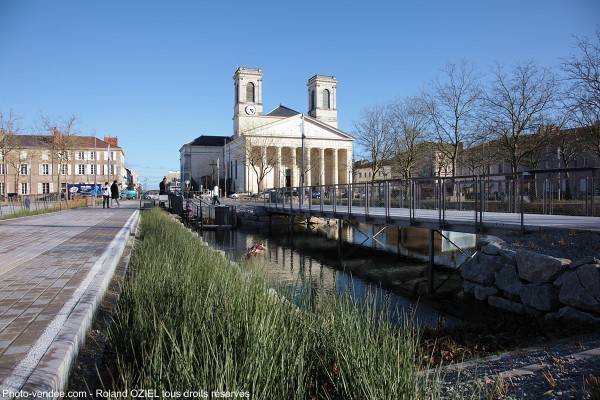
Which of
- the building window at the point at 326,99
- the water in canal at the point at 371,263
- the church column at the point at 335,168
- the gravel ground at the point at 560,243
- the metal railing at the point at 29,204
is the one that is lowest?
the water in canal at the point at 371,263

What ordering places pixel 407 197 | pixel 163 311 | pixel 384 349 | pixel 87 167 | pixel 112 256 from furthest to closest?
pixel 87 167 → pixel 407 197 → pixel 112 256 → pixel 163 311 → pixel 384 349

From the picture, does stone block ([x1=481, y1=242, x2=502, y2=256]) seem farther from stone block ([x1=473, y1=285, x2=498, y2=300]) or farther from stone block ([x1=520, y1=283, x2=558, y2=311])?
stone block ([x1=520, y1=283, x2=558, y2=311])

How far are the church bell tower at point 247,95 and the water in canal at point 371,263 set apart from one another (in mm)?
54733

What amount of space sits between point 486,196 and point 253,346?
1008 cm

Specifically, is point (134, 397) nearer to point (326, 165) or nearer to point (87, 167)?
point (326, 165)

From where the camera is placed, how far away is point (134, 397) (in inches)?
92.7

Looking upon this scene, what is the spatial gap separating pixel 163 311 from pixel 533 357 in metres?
3.54

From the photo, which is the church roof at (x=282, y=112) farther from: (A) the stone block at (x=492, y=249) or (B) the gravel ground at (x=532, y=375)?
(B) the gravel ground at (x=532, y=375)

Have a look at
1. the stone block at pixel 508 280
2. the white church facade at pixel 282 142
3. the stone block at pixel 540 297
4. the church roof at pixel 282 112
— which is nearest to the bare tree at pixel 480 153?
the stone block at pixel 508 280

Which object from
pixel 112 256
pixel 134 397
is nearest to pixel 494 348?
pixel 134 397

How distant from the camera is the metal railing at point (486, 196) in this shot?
1117 centimetres

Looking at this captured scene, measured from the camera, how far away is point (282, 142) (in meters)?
70.1

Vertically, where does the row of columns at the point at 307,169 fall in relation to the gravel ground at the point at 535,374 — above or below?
above

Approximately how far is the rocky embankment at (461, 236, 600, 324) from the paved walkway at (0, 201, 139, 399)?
21.1 ft
